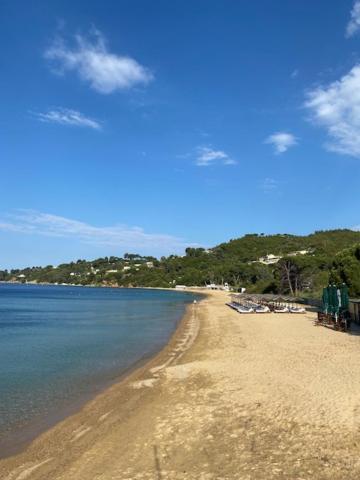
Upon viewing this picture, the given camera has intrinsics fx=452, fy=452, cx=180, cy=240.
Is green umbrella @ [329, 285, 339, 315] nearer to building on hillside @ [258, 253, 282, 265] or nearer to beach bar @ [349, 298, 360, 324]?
beach bar @ [349, 298, 360, 324]

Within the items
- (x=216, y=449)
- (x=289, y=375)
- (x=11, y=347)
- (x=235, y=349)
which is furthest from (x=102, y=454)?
(x=11, y=347)

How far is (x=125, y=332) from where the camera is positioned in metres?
32.9

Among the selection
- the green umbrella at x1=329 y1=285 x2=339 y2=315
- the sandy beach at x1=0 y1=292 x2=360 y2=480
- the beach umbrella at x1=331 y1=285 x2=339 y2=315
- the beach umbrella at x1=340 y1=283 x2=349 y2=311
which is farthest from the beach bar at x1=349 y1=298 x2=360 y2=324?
the sandy beach at x1=0 y1=292 x2=360 y2=480

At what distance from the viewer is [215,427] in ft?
31.9

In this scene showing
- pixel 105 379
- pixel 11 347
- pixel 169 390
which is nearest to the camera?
pixel 169 390

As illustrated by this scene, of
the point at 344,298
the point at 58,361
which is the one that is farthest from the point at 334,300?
the point at 58,361

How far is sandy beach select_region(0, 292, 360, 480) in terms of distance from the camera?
760 centimetres

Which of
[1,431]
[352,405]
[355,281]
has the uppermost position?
[355,281]

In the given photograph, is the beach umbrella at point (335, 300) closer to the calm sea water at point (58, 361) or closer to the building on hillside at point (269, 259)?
the calm sea water at point (58, 361)

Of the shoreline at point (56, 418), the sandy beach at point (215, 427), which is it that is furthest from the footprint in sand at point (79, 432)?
the shoreline at point (56, 418)

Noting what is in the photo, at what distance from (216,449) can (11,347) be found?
20.8 metres

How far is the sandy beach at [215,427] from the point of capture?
7.60 metres

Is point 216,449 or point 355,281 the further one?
point 355,281

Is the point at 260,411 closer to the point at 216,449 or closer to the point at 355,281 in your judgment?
the point at 216,449
